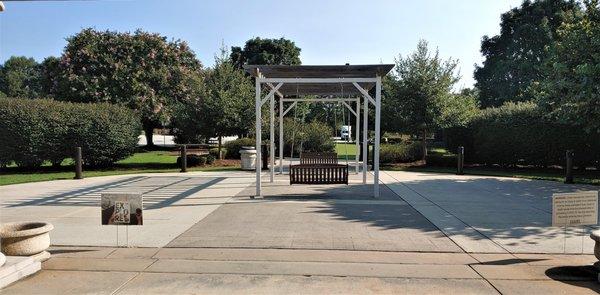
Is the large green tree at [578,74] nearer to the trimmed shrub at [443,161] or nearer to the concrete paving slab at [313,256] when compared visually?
the trimmed shrub at [443,161]

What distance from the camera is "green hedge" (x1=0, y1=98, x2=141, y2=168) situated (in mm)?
18438

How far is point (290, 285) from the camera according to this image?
493 centimetres

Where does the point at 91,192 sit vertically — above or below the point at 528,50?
below

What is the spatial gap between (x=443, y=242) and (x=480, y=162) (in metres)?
16.7

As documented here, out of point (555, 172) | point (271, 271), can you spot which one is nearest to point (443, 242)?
point (271, 271)

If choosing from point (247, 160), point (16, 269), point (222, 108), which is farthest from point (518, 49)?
point (16, 269)

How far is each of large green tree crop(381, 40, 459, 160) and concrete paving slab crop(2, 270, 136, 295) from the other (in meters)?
18.8

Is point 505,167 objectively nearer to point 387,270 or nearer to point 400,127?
point 400,127

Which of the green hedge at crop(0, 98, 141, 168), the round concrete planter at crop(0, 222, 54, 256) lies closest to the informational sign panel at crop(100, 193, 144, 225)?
the round concrete planter at crop(0, 222, 54, 256)

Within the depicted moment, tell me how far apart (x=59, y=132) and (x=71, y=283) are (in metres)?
16.1

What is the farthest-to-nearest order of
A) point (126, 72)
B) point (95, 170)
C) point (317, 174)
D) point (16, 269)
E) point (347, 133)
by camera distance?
point (126, 72), point (347, 133), point (95, 170), point (317, 174), point (16, 269)

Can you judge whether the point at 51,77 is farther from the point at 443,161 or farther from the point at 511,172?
the point at 511,172

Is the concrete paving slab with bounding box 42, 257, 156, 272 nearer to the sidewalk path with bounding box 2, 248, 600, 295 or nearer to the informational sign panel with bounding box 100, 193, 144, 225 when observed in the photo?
the sidewalk path with bounding box 2, 248, 600, 295

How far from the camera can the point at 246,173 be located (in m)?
17.4
